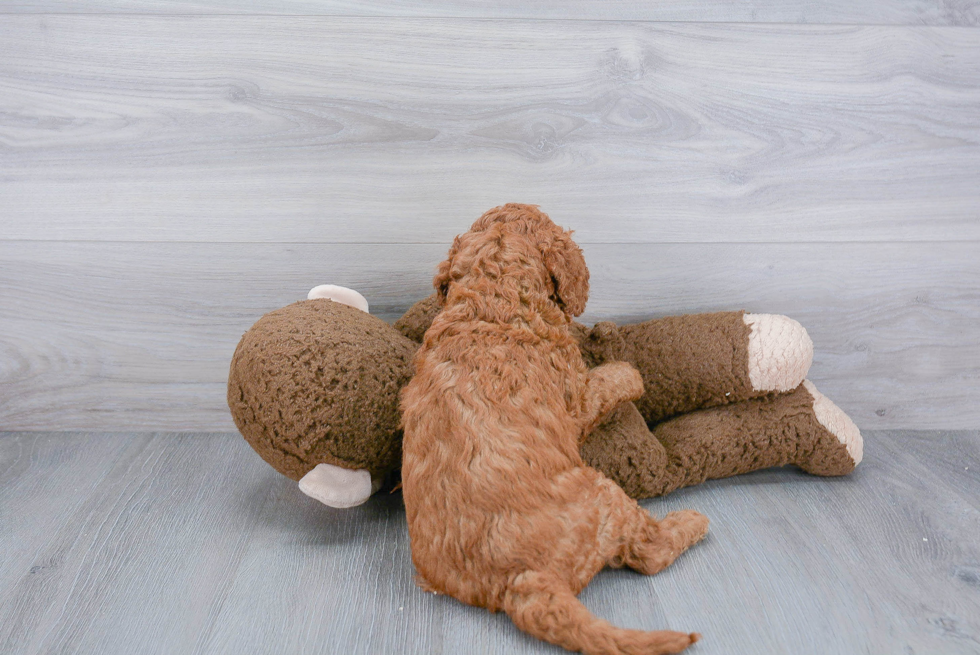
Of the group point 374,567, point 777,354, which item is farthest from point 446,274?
point 777,354

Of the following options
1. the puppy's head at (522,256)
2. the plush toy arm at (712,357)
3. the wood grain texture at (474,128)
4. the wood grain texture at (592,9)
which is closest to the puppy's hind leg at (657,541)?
the plush toy arm at (712,357)

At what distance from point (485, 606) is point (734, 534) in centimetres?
64

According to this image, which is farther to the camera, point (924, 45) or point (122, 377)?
point (122, 377)

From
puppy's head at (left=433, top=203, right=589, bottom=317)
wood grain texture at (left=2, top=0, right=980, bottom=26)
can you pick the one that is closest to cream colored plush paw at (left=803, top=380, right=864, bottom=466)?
puppy's head at (left=433, top=203, right=589, bottom=317)

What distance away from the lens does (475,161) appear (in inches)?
74.0

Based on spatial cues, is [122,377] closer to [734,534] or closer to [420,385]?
[420,385]

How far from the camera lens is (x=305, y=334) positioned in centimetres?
158

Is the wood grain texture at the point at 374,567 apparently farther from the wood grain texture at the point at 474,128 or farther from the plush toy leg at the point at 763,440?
the wood grain texture at the point at 474,128

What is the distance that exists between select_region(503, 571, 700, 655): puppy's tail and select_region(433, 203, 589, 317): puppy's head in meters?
0.60

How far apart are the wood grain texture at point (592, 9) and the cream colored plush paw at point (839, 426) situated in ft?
3.26

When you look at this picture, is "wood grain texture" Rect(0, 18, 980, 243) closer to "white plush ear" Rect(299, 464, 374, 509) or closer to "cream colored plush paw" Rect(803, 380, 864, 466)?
"cream colored plush paw" Rect(803, 380, 864, 466)

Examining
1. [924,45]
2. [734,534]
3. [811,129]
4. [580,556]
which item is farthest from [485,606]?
[924,45]

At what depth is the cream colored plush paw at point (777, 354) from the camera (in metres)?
1.74

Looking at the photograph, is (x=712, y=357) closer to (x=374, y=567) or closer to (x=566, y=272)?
(x=566, y=272)
